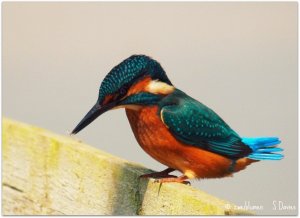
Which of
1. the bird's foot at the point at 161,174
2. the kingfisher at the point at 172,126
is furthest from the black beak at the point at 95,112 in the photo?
the bird's foot at the point at 161,174

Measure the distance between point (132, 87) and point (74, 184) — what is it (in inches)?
23.8

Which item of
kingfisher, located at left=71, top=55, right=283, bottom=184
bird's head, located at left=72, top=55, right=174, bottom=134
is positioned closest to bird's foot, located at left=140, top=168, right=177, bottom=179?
kingfisher, located at left=71, top=55, right=283, bottom=184

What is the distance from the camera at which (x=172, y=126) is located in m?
3.65

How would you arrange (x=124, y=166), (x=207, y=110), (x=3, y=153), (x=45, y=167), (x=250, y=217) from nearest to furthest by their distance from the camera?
(x=250, y=217) < (x=124, y=166) < (x=45, y=167) < (x=3, y=153) < (x=207, y=110)

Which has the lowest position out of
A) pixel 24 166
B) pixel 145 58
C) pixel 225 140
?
pixel 24 166

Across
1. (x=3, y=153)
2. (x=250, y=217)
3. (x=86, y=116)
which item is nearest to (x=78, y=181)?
(x=86, y=116)

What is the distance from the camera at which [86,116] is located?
334 cm

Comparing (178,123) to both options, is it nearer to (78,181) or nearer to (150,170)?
(150,170)

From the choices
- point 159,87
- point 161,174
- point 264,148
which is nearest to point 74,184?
point 161,174

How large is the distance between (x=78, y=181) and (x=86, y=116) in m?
0.36

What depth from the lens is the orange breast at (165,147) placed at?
359 cm

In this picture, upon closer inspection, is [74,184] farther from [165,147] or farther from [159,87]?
[159,87]

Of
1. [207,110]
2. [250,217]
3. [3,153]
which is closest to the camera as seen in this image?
[250,217]

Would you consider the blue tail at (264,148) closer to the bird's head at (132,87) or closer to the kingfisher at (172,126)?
the kingfisher at (172,126)
